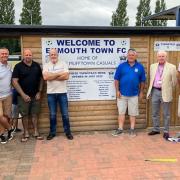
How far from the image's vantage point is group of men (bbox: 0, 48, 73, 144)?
5848 mm

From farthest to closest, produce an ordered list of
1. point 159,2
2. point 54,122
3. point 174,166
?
point 159,2, point 54,122, point 174,166

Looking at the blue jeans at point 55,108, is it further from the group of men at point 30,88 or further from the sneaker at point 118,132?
the sneaker at point 118,132

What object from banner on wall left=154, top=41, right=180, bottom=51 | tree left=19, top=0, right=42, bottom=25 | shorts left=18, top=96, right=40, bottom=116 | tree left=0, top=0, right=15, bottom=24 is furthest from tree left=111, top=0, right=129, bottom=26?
shorts left=18, top=96, right=40, bottom=116

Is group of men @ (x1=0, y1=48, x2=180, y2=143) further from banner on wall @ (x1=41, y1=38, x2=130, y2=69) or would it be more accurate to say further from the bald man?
banner on wall @ (x1=41, y1=38, x2=130, y2=69)

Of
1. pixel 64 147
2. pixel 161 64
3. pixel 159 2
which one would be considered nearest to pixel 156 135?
pixel 161 64

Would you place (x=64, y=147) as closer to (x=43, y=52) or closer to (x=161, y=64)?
(x=43, y=52)

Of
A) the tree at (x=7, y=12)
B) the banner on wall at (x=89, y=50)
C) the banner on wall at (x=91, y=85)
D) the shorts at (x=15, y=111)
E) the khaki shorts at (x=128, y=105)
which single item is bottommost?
the shorts at (x=15, y=111)

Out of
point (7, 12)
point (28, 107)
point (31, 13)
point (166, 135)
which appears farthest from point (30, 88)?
point (31, 13)

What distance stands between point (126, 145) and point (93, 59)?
71.8 inches

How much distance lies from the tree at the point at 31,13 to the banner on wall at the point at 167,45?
98.1 ft

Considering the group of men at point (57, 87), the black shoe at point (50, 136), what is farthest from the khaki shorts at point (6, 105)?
the black shoe at point (50, 136)

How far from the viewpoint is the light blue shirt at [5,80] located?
5816mm

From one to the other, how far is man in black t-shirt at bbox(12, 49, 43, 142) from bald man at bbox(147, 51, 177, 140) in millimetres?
2116

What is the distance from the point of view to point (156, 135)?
6363 millimetres
